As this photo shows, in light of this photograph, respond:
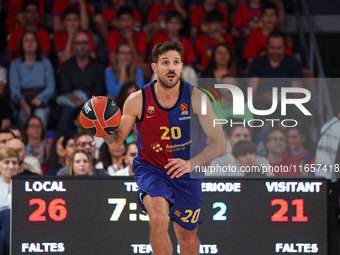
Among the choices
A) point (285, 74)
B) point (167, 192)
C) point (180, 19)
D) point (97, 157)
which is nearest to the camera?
point (167, 192)

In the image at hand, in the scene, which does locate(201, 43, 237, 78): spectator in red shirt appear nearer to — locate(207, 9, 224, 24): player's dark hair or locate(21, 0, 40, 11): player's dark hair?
locate(207, 9, 224, 24): player's dark hair

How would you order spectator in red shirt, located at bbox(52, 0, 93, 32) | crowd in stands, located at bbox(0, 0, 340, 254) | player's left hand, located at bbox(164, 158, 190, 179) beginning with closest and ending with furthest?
player's left hand, located at bbox(164, 158, 190, 179)
crowd in stands, located at bbox(0, 0, 340, 254)
spectator in red shirt, located at bbox(52, 0, 93, 32)

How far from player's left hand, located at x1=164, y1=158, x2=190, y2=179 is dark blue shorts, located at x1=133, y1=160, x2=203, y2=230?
0.33 ft

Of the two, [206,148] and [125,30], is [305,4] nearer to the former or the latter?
[125,30]

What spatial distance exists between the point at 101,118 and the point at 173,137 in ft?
2.15

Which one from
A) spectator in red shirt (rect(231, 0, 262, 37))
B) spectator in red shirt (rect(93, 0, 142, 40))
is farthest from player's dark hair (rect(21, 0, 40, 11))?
spectator in red shirt (rect(231, 0, 262, 37))

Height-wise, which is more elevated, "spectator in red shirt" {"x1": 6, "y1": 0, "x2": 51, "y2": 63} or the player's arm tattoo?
"spectator in red shirt" {"x1": 6, "y1": 0, "x2": 51, "y2": 63}

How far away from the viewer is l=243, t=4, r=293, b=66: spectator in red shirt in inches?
418

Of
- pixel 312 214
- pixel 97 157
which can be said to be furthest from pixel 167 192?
pixel 97 157

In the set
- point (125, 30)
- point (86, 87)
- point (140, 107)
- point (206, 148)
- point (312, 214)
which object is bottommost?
point (312, 214)

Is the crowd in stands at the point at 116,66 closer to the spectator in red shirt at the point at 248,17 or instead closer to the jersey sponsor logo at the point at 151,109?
the spectator in red shirt at the point at 248,17

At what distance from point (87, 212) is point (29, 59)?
460 centimetres

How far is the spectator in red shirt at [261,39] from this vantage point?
1061 centimetres

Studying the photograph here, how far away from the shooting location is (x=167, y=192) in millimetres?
5547
